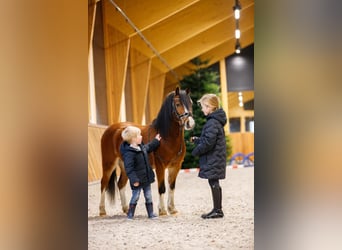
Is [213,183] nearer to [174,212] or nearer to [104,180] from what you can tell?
[174,212]

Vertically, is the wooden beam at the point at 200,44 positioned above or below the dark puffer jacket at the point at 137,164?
above

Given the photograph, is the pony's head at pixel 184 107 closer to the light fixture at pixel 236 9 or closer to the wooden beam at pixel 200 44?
the wooden beam at pixel 200 44

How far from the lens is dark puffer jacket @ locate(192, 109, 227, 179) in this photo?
29.4 inches

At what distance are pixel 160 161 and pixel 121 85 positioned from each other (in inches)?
8.0

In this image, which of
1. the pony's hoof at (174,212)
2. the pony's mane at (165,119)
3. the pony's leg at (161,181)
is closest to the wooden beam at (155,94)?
the pony's mane at (165,119)

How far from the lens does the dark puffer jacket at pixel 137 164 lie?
75cm

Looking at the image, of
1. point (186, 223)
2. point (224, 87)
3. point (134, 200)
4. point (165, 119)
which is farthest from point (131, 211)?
point (224, 87)

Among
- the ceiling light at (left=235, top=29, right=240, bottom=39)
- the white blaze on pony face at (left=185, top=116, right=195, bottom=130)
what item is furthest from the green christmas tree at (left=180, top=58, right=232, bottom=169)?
the ceiling light at (left=235, top=29, right=240, bottom=39)

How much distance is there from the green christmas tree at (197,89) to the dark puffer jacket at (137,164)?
0.10 m

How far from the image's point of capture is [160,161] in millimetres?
799

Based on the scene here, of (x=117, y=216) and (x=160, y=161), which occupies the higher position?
(x=160, y=161)
